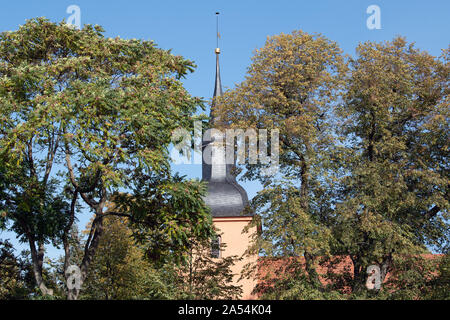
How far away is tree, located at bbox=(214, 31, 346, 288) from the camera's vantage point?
80.1ft

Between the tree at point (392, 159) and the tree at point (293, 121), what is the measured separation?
116 centimetres

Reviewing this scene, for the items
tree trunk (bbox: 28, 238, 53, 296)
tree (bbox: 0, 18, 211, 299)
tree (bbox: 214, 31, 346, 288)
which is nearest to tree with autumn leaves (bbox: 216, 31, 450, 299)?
tree (bbox: 214, 31, 346, 288)

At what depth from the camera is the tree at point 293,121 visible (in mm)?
24406

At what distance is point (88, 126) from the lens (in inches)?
808

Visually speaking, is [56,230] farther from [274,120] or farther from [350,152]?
[350,152]

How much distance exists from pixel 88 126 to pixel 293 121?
26.9 feet

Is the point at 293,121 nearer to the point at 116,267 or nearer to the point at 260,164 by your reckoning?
the point at 260,164

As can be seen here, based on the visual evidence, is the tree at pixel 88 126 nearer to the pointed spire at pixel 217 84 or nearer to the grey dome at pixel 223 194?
the grey dome at pixel 223 194

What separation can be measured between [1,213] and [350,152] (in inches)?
A: 523

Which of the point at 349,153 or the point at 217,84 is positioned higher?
the point at 217,84

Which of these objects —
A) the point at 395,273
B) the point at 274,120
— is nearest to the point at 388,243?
the point at 395,273

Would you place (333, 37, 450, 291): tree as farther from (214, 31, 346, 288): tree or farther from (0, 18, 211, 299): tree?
(0, 18, 211, 299): tree

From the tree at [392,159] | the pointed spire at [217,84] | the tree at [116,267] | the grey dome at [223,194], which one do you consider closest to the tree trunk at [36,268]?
the tree at [116,267]

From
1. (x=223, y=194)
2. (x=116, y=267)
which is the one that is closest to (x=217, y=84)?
(x=223, y=194)
